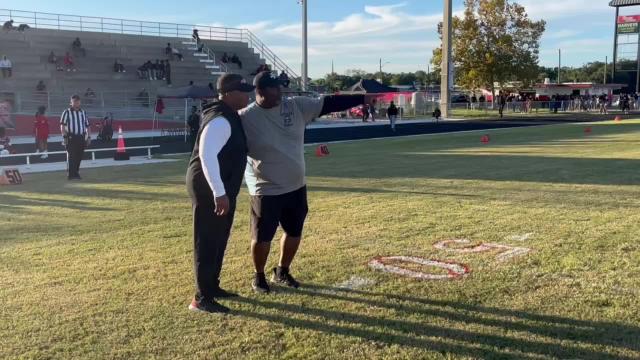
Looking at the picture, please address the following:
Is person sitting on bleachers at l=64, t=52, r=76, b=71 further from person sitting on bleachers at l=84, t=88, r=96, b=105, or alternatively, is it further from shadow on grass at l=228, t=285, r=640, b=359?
shadow on grass at l=228, t=285, r=640, b=359

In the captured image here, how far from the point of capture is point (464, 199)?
29.2 ft

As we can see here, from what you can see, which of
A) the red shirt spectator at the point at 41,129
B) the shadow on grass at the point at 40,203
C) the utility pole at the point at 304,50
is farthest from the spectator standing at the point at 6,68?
the shadow on grass at the point at 40,203

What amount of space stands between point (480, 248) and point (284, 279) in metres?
2.10

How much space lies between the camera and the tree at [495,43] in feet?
160

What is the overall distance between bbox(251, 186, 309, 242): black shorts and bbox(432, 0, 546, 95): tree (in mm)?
46363

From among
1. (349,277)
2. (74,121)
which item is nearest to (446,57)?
(74,121)

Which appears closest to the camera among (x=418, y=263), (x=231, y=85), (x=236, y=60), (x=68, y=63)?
(x=231, y=85)

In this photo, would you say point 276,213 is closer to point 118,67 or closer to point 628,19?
point 118,67

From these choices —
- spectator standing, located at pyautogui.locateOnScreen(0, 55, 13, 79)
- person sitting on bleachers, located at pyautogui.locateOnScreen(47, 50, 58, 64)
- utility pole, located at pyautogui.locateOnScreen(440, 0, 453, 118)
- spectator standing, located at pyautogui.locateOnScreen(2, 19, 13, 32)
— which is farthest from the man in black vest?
utility pole, located at pyautogui.locateOnScreen(440, 0, 453, 118)

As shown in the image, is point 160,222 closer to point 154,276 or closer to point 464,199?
point 154,276

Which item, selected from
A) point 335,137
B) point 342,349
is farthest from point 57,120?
point 342,349

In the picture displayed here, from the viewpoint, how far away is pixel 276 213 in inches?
190

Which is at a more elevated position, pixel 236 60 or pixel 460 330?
pixel 236 60

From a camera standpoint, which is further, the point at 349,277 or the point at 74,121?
the point at 74,121
